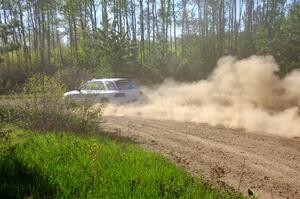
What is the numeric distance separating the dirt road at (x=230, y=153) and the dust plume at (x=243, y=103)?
1.29m

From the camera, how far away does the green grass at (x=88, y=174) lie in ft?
18.0

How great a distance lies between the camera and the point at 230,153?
869 centimetres

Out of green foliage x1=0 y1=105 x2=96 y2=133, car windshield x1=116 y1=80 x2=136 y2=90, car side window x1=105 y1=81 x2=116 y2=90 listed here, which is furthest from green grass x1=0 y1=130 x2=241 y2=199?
car windshield x1=116 y1=80 x2=136 y2=90

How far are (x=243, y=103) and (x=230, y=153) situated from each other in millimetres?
7534

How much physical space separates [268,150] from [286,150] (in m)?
0.50

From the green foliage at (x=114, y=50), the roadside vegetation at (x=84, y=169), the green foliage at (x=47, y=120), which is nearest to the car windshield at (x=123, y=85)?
the green foliage at (x=47, y=120)

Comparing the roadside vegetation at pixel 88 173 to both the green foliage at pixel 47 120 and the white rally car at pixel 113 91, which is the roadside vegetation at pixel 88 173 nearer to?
the green foliage at pixel 47 120

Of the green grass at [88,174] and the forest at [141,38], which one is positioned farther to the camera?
the forest at [141,38]

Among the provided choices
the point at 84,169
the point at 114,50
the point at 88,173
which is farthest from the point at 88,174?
the point at 114,50

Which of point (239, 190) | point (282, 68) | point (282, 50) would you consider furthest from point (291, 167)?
point (282, 50)

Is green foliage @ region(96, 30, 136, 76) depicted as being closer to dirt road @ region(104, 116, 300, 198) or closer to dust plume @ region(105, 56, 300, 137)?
dust plume @ region(105, 56, 300, 137)

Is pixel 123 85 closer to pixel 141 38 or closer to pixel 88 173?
pixel 88 173

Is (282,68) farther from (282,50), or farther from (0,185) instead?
(0,185)

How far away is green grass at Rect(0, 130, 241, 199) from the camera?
216 inches
